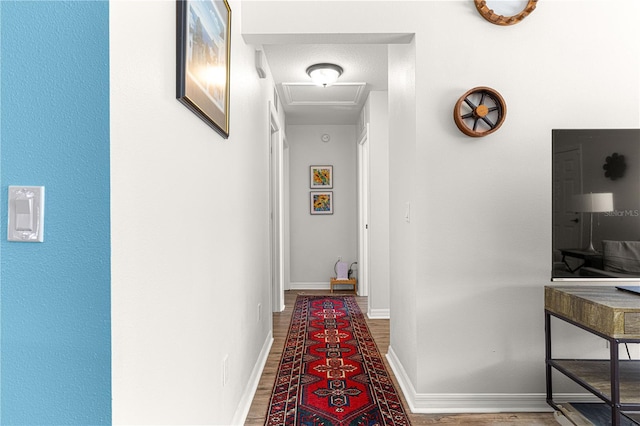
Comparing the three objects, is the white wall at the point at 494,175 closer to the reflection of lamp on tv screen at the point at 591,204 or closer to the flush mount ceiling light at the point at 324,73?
the reflection of lamp on tv screen at the point at 591,204

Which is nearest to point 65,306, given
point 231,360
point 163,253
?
point 163,253

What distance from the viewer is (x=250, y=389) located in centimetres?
215

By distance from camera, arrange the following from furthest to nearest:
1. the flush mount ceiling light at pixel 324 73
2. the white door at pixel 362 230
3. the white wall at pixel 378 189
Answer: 1. the white door at pixel 362 230
2. the white wall at pixel 378 189
3. the flush mount ceiling light at pixel 324 73

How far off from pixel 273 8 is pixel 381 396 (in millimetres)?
2271

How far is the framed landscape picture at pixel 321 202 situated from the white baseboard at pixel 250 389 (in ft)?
8.89

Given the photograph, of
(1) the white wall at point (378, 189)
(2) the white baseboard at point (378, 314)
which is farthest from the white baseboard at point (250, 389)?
(1) the white wall at point (378, 189)

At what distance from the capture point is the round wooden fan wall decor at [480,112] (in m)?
1.96

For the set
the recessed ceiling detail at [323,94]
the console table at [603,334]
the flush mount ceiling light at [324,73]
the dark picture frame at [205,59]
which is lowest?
the console table at [603,334]

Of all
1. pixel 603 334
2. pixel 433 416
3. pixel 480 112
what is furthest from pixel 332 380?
pixel 480 112

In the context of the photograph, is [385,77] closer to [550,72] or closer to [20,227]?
[550,72]

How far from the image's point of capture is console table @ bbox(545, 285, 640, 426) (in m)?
1.46

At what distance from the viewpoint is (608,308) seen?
1.48 meters

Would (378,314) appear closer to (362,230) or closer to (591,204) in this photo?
(362,230)

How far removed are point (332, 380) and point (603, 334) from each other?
1485mm
